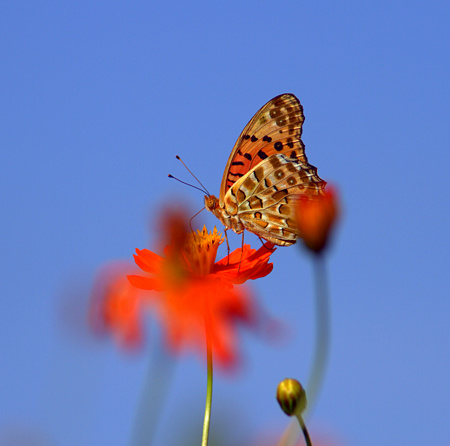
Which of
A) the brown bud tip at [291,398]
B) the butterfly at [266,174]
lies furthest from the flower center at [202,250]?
the brown bud tip at [291,398]

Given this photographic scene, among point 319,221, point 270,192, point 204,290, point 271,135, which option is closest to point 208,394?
point 319,221

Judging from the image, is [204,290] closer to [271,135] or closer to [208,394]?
[208,394]

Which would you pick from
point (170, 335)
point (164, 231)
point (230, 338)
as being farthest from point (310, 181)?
point (164, 231)

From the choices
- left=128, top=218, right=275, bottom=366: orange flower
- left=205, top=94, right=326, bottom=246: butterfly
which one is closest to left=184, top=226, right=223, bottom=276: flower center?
left=128, top=218, right=275, bottom=366: orange flower

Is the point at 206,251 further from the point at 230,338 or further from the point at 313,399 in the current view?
the point at 313,399

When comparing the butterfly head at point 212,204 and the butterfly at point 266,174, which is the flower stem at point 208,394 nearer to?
the butterfly at point 266,174

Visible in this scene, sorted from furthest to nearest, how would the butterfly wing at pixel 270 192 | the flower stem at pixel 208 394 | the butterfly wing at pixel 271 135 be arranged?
the butterfly wing at pixel 271 135, the butterfly wing at pixel 270 192, the flower stem at pixel 208 394

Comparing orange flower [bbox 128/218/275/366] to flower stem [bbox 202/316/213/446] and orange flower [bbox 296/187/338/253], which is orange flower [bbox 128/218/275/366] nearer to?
flower stem [bbox 202/316/213/446]

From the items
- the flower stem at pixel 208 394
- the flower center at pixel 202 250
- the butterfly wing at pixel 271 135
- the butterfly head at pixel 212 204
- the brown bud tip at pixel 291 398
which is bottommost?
the flower stem at pixel 208 394
